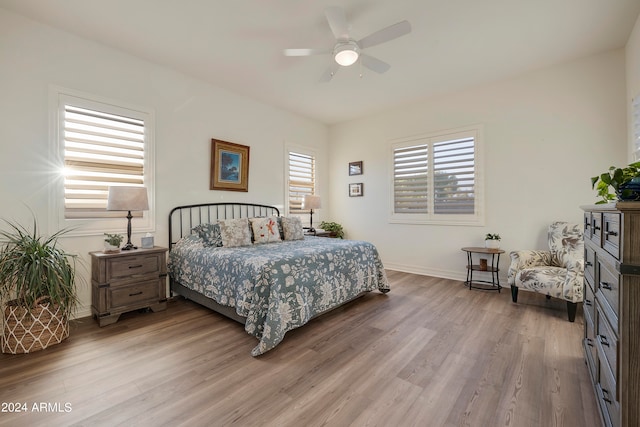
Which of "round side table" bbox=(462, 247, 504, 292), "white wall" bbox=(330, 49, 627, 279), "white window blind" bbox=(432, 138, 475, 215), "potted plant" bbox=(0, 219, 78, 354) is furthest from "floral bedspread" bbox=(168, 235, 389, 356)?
"white window blind" bbox=(432, 138, 475, 215)

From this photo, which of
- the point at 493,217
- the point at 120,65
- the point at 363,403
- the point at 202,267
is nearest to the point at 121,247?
the point at 202,267

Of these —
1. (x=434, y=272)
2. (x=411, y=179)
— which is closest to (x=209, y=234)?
(x=411, y=179)

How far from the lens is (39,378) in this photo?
6.15 feet

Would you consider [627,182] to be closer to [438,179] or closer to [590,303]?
[590,303]

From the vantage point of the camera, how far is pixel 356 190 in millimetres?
5555

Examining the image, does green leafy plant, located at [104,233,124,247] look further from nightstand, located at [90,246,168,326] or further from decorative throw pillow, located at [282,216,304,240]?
decorative throw pillow, located at [282,216,304,240]

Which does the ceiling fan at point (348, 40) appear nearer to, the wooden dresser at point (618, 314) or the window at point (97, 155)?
the wooden dresser at point (618, 314)

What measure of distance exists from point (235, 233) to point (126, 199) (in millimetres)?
1169

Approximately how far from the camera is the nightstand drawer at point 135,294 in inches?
108

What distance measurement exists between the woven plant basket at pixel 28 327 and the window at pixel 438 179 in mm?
4509

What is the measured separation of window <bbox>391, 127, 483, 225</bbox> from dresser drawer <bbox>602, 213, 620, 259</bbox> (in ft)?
9.56

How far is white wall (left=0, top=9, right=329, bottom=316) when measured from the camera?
255 cm

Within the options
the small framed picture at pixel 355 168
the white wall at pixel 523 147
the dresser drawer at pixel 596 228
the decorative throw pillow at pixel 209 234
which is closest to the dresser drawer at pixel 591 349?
the dresser drawer at pixel 596 228

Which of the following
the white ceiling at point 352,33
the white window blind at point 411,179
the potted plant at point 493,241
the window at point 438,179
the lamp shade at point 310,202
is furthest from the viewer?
the lamp shade at point 310,202
